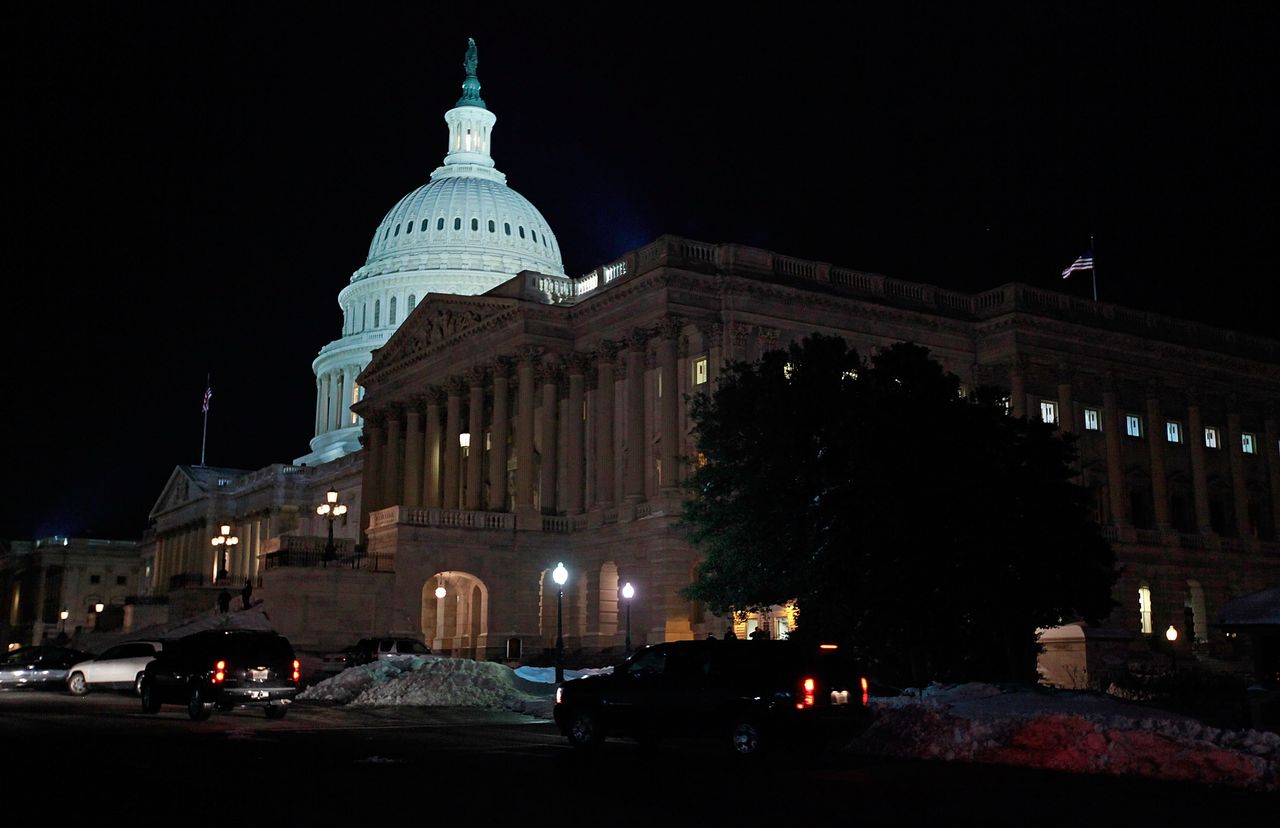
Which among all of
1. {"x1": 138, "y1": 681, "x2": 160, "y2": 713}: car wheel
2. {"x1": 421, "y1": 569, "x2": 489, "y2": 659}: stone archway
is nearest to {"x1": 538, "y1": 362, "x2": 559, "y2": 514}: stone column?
{"x1": 421, "y1": 569, "x2": 489, "y2": 659}: stone archway

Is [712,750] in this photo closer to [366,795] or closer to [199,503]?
[366,795]

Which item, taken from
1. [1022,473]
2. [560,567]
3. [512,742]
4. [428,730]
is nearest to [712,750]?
[512,742]

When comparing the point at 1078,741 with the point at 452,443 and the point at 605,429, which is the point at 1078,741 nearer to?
the point at 605,429

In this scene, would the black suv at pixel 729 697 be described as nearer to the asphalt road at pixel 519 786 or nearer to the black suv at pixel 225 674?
the asphalt road at pixel 519 786

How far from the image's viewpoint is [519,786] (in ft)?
54.8

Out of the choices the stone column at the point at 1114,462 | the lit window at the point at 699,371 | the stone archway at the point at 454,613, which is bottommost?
the stone archway at the point at 454,613

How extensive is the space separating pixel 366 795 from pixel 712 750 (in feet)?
29.1

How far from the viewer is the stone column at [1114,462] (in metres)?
70.9

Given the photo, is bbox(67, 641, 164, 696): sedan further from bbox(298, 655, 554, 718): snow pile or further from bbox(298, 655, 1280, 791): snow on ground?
bbox(298, 655, 1280, 791): snow on ground

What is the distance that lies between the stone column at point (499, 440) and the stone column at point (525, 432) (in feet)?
2.94

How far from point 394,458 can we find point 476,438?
12.4 meters

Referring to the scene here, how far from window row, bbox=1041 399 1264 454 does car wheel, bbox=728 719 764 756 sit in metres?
51.7

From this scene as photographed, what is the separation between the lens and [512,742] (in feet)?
78.3

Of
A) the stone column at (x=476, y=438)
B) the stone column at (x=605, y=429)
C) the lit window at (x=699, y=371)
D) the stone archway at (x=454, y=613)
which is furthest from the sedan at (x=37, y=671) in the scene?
the lit window at (x=699, y=371)
